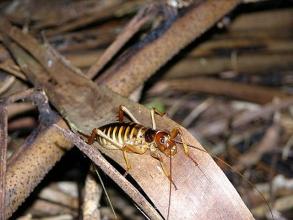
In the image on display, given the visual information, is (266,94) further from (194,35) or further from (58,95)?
(58,95)

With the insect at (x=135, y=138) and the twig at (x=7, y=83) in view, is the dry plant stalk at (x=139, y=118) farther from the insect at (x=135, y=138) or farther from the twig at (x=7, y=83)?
the twig at (x=7, y=83)

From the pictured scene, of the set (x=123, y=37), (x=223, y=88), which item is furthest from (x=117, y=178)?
(x=223, y=88)

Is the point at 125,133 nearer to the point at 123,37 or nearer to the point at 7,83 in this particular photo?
the point at 123,37

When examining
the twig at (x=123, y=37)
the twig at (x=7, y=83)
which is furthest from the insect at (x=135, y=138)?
the twig at (x=7, y=83)

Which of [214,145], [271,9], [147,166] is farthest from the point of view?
[271,9]

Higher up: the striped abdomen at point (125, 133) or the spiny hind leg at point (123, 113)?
the spiny hind leg at point (123, 113)

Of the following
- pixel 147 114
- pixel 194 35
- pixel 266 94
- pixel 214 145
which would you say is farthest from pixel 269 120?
pixel 147 114

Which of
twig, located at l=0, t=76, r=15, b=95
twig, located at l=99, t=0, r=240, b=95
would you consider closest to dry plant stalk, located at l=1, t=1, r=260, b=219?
twig, located at l=99, t=0, r=240, b=95

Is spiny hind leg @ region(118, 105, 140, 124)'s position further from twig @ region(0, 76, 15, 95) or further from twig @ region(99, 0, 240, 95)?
twig @ region(0, 76, 15, 95)
